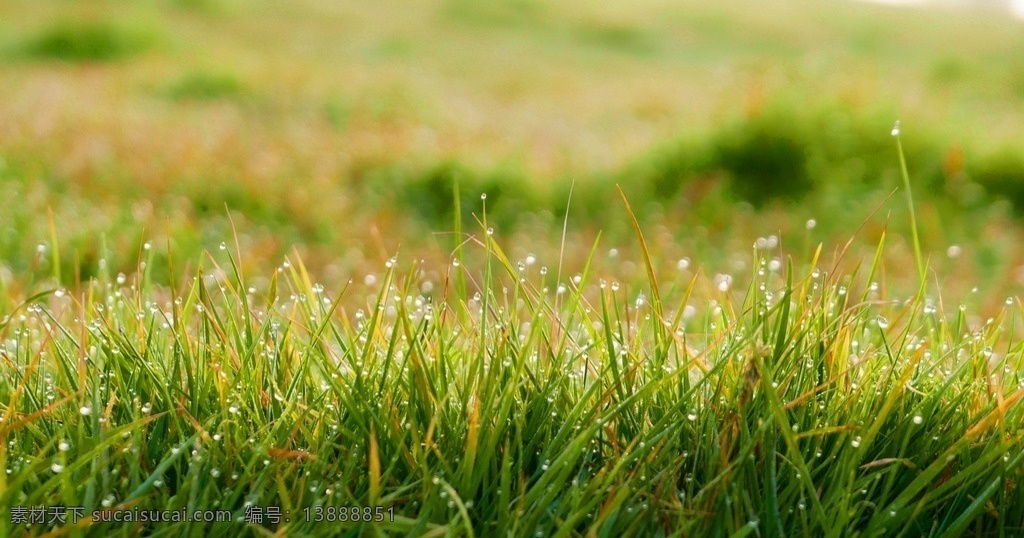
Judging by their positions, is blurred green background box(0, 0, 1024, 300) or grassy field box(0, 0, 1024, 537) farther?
blurred green background box(0, 0, 1024, 300)

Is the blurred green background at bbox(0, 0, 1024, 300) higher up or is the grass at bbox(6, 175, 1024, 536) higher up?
the grass at bbox(6, 175, 1024, 536)

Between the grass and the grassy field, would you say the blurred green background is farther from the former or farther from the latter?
the grass

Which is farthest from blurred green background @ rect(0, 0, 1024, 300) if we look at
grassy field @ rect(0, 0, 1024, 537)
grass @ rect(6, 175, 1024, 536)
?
grass @ rect(6, 175, 1024, 536)

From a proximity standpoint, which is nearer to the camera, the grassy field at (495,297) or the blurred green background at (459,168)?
the grassy field at (495,297)

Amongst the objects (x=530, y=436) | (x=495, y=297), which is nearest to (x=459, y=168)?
(x=495, y=297)

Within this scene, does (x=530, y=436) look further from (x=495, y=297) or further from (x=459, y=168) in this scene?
(x=459, y=168)

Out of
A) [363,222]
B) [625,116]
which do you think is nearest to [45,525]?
[363,222]

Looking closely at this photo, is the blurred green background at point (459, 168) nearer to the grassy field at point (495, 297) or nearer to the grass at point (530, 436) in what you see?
the grassy field at point (495, 297)

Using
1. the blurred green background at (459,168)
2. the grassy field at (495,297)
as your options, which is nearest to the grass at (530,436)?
the grassy field at (495,297)

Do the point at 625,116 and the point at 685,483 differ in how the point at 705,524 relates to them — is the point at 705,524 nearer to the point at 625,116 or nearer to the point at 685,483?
the point at 685,483
